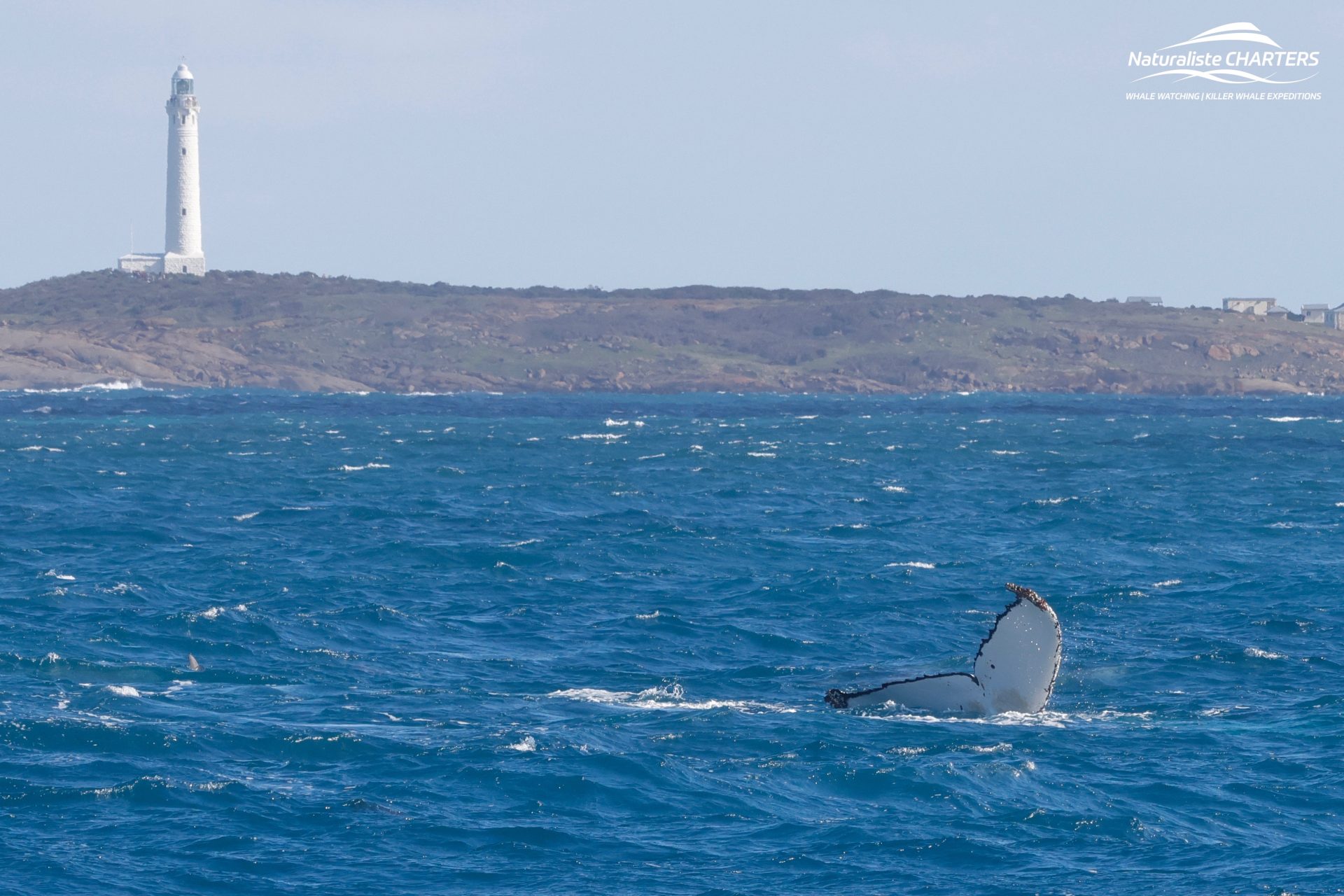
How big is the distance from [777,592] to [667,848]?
84.2 feet

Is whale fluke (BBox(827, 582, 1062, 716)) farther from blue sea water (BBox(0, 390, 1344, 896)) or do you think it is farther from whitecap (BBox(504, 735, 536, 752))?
→ whitecap (BBox(504, 735, 536, 752))

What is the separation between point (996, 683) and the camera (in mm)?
34000

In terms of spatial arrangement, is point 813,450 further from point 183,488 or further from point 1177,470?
point 183,488

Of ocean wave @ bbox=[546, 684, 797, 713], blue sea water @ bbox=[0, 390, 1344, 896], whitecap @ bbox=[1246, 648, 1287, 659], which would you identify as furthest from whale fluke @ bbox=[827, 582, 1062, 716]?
whitecap @ bbox=[1246, 648, 1287, 659]

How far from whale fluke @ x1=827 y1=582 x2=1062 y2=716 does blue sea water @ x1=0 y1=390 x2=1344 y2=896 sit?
0.57 metres

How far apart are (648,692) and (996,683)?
7685 mm

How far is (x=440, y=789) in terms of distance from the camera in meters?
28.2

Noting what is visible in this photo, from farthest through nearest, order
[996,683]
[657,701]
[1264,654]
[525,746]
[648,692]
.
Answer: [1264,654] < [648,692] < [657,701] < [996,683] < [525,746]

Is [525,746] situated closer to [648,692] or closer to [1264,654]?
[648,692]

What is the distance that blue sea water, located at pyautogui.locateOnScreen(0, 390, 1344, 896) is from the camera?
2506cm

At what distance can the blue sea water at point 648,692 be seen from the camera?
25.1 m

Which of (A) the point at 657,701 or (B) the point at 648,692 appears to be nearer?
(A) the point at 657,701

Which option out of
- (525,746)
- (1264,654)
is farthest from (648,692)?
(1264,654)

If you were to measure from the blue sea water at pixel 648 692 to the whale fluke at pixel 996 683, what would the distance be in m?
0.57
